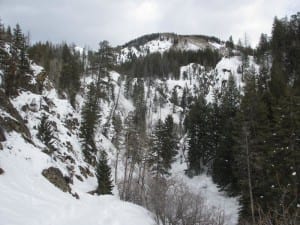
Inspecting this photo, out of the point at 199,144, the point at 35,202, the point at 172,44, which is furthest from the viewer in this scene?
the point at 172,44

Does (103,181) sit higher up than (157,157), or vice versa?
(157,157)

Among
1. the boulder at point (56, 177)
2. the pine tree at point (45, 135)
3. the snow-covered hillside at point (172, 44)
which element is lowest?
the boulder at point (56, 177)

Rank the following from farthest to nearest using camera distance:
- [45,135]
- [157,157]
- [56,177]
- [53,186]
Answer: [157,157] < [45,135] < [56,177] < [53,186]

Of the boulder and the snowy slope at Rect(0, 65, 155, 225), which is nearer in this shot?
the snowy slope at Rect(0, 65, 155, 225)

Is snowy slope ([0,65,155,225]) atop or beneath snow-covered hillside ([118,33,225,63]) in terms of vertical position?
beneath

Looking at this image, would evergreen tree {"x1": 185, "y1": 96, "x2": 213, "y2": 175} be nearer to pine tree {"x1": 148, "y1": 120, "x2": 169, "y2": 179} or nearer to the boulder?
pine tree {"x1": 148, "y1": 120, "x2": 169, "y2": 179}

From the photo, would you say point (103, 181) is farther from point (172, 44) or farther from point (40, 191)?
point (172, 44)

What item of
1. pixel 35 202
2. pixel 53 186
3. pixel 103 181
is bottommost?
pixel 103 181

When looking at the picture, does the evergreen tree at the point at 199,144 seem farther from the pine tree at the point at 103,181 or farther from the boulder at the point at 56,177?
the boulder at the point at 56,177

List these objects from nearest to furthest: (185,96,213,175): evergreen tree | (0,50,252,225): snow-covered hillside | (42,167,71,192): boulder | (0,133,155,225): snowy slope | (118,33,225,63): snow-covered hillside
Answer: (0,133,155,225): snowy slope, (0,50,252,225): snow-covered hillside, (42,167,71,192): boulder, (185,96,213,175): evergreen tree, (118,33,225,63): snow-covered hillside

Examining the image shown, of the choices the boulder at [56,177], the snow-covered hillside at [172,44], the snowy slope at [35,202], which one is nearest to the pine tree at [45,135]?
the boulder at [56,177]

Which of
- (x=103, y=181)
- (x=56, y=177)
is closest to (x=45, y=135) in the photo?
(x=103, y=181)

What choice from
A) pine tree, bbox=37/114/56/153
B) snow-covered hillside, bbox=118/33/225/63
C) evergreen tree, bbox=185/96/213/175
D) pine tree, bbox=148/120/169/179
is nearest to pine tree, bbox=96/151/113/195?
pine tree, bbox=37/114/56/153

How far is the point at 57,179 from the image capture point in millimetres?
23281
